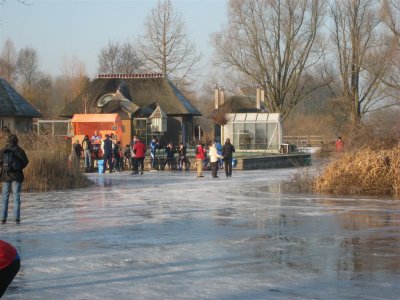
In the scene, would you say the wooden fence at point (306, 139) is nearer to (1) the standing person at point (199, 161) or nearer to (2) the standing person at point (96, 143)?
(2) the standing person at point (96, 143)

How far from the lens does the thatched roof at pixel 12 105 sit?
49.0 metres

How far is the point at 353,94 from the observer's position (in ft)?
208

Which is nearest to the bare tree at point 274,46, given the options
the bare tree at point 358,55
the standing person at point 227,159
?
the bare tree at point 358,55

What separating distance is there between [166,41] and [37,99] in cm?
1613

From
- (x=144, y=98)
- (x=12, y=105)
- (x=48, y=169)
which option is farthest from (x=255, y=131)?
(x=48, y=169)

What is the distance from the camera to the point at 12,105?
163 ft

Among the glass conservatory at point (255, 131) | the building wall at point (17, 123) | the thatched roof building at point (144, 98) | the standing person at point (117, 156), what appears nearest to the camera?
the standing person at point (117, 156)

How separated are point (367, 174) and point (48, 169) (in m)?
9.19

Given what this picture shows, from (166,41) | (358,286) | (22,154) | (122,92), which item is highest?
(166,41)

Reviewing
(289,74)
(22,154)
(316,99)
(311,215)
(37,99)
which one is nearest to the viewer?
(22,154)

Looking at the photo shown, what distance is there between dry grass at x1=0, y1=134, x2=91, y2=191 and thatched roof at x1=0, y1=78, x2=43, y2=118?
25679mm

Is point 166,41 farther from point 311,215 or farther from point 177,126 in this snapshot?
point 311,215

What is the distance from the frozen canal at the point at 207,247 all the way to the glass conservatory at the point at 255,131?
3006 cm

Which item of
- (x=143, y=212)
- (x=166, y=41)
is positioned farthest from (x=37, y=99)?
(x=143, y=212)
